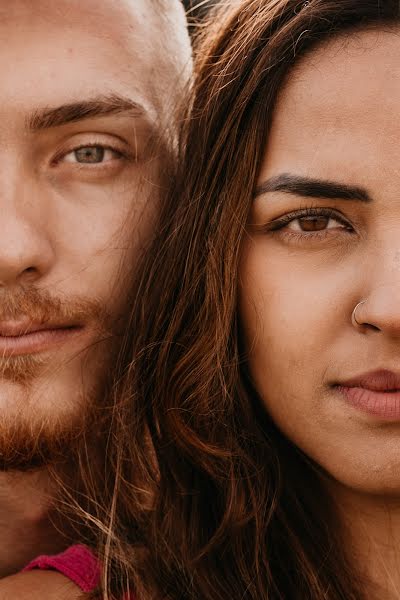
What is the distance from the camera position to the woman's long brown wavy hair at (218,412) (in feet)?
7.44

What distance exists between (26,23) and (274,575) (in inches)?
61.6

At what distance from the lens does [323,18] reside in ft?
7.41

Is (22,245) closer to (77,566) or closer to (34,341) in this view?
(34,341)

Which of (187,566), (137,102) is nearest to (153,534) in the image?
(187,566)

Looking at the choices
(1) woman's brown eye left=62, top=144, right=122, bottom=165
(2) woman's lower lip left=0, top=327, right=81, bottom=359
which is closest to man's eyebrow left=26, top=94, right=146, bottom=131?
(1) woman's brown eye left=62, top=144, right=122, bottom=165

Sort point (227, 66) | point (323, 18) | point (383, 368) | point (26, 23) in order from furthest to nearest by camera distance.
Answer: point (26, 23) → point (227, 66) → point (323, 18) → point (383, 368)

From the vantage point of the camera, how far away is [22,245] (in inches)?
96.7

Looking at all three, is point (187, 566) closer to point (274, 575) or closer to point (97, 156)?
point (274, 575)

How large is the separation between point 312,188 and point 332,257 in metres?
0.16

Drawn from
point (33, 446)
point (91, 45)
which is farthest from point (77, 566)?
point (91, 45)

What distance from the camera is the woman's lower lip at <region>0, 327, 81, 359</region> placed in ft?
8.49

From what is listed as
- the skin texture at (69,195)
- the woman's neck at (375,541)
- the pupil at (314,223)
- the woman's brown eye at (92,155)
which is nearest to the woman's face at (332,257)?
the pupil at (314,223)

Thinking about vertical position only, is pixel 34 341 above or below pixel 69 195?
below

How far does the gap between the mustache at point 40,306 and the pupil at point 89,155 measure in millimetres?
407
